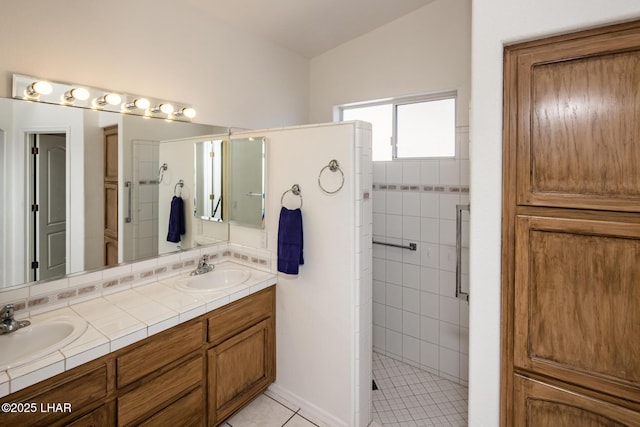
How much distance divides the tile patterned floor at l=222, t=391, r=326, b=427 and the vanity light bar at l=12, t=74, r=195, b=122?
6.71 ft

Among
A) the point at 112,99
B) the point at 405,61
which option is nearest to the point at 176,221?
the point at 112,99

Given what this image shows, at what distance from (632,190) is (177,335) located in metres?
1.97

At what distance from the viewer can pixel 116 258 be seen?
73.5 inches

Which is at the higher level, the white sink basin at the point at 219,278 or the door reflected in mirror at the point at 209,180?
the door reflected in mirror at the point at 209,180

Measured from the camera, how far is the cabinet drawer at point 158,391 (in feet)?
4.66

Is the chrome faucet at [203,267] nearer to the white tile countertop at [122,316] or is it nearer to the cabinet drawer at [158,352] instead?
the white tile countertop at [122,316]

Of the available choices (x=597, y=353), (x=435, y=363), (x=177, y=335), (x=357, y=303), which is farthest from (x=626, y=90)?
(x=435, y=363)

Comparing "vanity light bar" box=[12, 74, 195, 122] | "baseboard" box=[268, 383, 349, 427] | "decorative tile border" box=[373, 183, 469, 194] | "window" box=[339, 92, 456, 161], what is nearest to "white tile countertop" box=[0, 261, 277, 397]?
"baseboard" box=[268, 383, 349, 427]

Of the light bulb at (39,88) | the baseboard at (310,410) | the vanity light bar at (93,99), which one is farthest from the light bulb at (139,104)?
the baseboard at (310,410)

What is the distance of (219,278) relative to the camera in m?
2.29

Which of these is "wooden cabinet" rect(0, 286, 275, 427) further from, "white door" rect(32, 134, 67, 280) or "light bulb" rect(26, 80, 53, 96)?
"light bulb" rect(26, 80, 53, 96)

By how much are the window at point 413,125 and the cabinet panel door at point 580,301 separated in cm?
151

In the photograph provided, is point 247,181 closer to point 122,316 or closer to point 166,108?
point 166,108

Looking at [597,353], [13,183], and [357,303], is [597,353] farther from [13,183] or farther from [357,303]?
[13,183]
